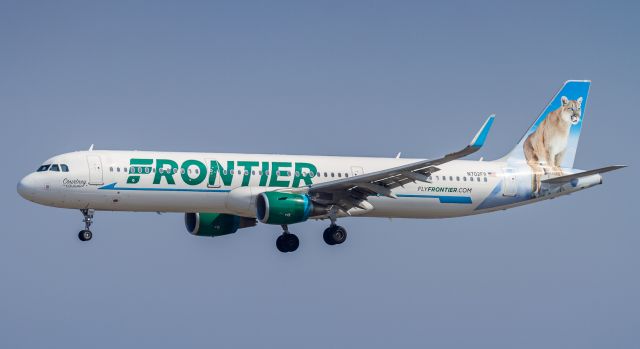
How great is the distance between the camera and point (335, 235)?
187 ft

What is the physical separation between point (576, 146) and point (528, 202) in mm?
5302

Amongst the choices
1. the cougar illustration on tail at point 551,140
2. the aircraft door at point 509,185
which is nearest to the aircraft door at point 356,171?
the aircraft door at point 509,185

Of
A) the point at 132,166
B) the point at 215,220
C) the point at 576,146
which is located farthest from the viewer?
the point at 576,146

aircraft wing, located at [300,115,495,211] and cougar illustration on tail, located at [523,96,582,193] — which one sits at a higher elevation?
cougar illustration on tail, located at [523,96,582,193]

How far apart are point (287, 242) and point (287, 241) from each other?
0.05 metres

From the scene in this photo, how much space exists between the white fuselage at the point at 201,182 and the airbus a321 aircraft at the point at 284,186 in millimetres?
46

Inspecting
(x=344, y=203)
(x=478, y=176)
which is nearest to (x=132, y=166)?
(x=344, y=203)

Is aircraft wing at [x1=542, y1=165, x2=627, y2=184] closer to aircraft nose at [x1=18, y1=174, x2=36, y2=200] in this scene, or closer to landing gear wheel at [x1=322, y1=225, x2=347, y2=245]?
landing gear wheel at [x1=322, y1=225, x2=347, y2=245]

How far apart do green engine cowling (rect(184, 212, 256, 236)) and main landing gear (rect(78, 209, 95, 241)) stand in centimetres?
676

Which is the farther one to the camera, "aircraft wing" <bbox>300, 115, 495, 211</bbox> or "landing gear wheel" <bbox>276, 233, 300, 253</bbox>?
"landing gear wheel" <bbox>276, 233, 300, 253</bbox>

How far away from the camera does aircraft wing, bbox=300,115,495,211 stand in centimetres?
5375

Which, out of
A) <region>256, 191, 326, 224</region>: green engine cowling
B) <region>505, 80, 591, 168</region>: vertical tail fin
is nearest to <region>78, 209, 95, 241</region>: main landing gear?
<region>256, 191, 326, 224</region>: green engine cowling

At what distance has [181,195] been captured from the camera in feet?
179

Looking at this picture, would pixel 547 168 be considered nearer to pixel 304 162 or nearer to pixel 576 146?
pixel 576 146
